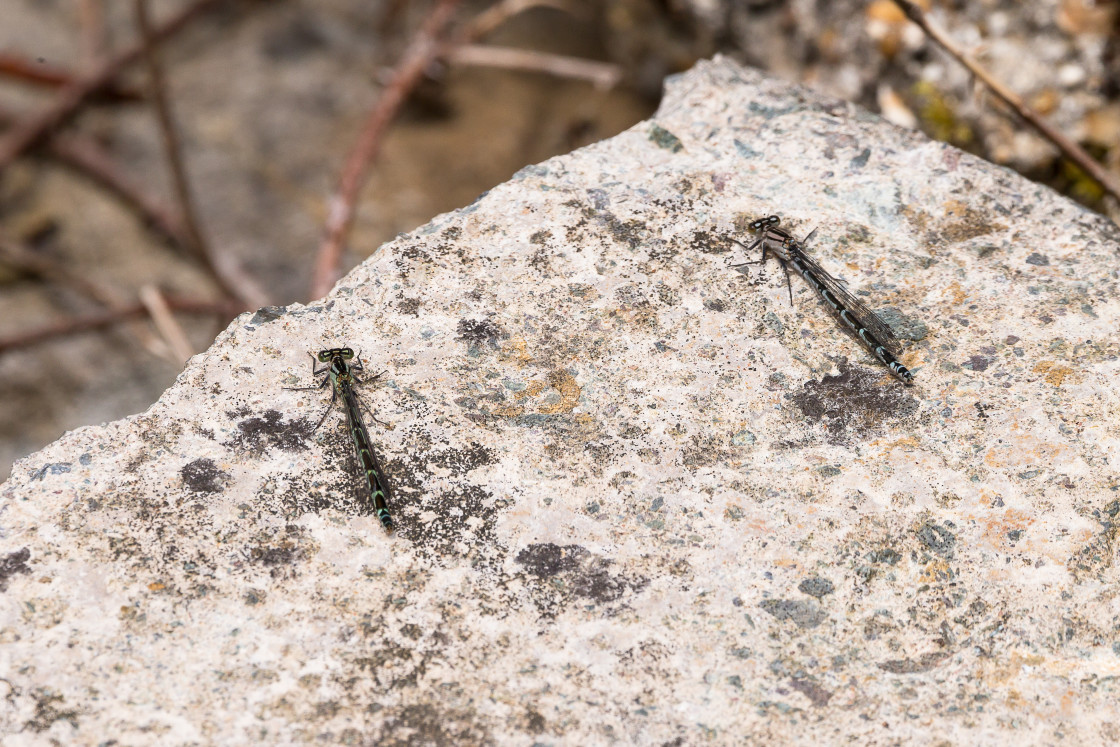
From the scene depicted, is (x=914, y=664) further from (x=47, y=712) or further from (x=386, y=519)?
(x=47, y=712)

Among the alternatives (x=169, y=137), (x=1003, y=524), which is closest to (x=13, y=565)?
(x=1003, y=524)

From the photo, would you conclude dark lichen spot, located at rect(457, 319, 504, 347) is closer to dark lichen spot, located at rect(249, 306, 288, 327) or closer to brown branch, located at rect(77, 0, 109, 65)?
dark lichen spot, located at rect(249, 306, 288, 327)

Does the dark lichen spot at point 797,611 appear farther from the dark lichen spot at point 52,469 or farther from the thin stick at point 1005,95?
the thin stick at point 1005,95

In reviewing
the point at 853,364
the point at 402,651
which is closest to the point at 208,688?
the point at 402,651

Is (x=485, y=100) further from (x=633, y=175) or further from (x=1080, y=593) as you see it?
(x=1080, y=593)

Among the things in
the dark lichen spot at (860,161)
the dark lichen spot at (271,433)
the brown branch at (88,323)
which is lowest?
the dark lichen spot at (271,433)

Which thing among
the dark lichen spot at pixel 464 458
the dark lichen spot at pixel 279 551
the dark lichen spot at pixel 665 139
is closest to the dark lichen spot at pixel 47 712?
the dark lichen spot at pixel 279 551

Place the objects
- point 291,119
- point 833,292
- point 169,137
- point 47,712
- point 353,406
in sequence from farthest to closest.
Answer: point 291,119
point 169,137
point 833,292
point 353,406
point 47,712
